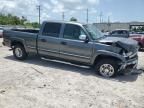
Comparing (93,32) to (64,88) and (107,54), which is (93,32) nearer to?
(107,54)

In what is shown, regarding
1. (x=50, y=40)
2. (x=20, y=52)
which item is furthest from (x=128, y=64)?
(x=20, y=52)

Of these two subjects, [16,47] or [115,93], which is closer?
[115,93]

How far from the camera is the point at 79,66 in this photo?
927cm

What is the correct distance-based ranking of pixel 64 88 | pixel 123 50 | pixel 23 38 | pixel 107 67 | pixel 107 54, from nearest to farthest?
pixel 64 88, pixel 123 50, pixel 107 54, pixel 107 67, pixel 23 38

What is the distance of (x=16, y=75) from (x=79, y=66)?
8.64ft

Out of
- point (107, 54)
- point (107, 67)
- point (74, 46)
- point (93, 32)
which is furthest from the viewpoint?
point (93, 32)

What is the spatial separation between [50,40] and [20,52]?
2.00m

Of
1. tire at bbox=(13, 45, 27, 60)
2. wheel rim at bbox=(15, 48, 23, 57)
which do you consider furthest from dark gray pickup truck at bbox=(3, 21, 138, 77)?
wheel rim at bbox=(15, 48, 23, 57)

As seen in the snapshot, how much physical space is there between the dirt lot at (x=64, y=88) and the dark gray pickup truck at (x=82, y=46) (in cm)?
49

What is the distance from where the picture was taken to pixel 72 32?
8.81m

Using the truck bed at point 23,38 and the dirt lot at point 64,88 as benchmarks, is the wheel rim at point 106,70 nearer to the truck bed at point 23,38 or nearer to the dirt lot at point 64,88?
the dirt lot at point 64,88

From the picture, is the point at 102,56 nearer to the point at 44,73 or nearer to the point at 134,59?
the point at 134,59

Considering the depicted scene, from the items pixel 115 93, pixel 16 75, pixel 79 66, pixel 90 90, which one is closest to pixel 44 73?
pixel 16 75

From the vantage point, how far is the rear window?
9.15m
